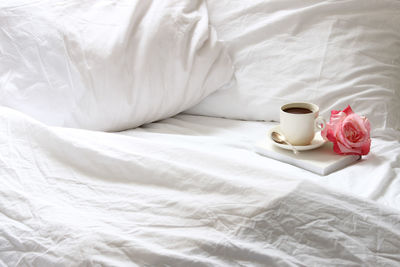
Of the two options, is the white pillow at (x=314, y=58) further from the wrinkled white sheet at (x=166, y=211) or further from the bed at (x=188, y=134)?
the wrinkled white sheet at (x=166, y=211)

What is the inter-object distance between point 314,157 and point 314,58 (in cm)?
29

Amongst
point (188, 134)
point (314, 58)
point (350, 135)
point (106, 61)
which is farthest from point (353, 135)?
point (106, 61)

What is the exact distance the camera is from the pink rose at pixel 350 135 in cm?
85

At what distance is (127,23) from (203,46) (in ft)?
0.65

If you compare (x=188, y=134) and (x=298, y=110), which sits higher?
(x=298, y=110)

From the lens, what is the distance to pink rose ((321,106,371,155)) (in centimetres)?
85

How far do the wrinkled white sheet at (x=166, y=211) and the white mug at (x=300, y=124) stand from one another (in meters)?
0.09

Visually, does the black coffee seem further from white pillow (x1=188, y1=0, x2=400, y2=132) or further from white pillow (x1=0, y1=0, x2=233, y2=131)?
white pillow (x1=0, y1=0, x2=233, y2=131)

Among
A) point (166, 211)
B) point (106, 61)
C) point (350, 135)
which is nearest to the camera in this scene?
point (166, 211)

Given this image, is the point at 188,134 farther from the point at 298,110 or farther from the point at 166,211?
the point at 166,211

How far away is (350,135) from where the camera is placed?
0.85 metres

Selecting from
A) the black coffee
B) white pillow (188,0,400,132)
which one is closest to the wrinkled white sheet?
the black coffee

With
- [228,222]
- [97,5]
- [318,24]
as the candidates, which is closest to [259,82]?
[318,24]

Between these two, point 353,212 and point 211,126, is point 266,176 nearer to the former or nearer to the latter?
point 353,212
